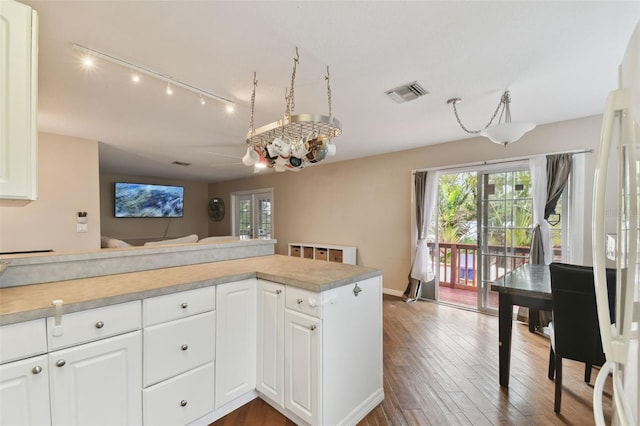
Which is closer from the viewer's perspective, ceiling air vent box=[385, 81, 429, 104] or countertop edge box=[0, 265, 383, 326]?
countertop edge box=[0, 265, 383, 326]

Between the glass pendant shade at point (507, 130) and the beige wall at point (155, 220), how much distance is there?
7542mm

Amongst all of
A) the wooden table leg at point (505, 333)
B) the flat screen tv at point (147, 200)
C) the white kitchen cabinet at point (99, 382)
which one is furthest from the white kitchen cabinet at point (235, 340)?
the flat screen tv at point (147, 200)

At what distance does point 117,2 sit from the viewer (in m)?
1.36

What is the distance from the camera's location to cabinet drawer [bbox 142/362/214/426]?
1.46 meters

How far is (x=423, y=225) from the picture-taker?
4.03 meters

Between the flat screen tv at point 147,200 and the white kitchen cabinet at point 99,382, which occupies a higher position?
the flat screen tv at point 147,200

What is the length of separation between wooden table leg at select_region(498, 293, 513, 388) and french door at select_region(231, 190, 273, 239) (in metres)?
5.12

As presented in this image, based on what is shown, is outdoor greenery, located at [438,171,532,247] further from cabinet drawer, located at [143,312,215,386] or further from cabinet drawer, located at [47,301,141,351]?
cabinet drawer, located at [47,301,141,351]

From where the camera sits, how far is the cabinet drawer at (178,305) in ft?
4.75

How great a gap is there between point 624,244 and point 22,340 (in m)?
2.05

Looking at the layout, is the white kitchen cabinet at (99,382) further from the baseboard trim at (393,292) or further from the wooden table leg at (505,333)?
the baseboard trim at (393,292)

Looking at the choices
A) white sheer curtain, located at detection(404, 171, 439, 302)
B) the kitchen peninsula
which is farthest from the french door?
the kitchen peninsula

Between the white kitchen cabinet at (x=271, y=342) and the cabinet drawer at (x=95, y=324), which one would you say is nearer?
the cabinet drawer at (x=95, y=324)

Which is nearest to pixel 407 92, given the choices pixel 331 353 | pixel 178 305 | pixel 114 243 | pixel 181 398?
pixel 331 353
